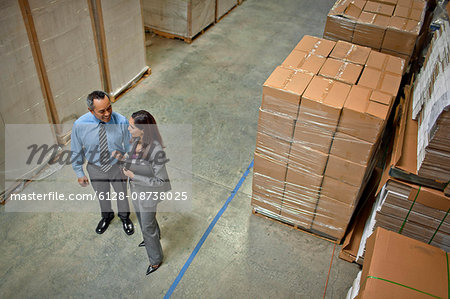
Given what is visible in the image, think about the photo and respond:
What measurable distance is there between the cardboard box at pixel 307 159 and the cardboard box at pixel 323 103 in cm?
35

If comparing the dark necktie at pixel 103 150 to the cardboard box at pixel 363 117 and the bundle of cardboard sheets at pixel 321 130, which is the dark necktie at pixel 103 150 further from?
the cardboard box at pixel 363 117

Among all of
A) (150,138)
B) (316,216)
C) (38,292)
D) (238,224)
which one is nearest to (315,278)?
(316,216)

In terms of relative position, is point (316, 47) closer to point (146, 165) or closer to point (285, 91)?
point (285, 91)

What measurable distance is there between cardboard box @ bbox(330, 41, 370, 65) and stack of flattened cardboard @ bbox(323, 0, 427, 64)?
3.41 feet

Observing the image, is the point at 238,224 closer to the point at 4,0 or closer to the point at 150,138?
the point at 150,138

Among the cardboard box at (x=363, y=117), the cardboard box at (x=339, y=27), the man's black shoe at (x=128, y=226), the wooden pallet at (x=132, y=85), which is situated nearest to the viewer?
the cardboard box at (x=363, y=117)

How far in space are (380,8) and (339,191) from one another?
356 centimetres

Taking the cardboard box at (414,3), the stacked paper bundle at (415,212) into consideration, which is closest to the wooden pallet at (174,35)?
the cardboard box at (414,3)

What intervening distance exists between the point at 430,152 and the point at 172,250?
307 centimetres

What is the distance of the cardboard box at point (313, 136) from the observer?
385 centimetres

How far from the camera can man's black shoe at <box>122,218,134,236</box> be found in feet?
15.5

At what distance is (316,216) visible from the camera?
183 inches

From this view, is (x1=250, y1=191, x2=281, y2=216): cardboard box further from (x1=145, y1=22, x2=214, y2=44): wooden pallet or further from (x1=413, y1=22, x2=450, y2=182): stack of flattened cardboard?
(x1=145, y1=22, x2=214, y2=44): wooden pallet

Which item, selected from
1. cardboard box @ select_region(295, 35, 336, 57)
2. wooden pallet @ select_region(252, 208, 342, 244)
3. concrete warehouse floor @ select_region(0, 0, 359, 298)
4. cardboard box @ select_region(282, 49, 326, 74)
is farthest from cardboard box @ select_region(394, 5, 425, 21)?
wooden pallet @ select_region(252, 208, 342, 244)
